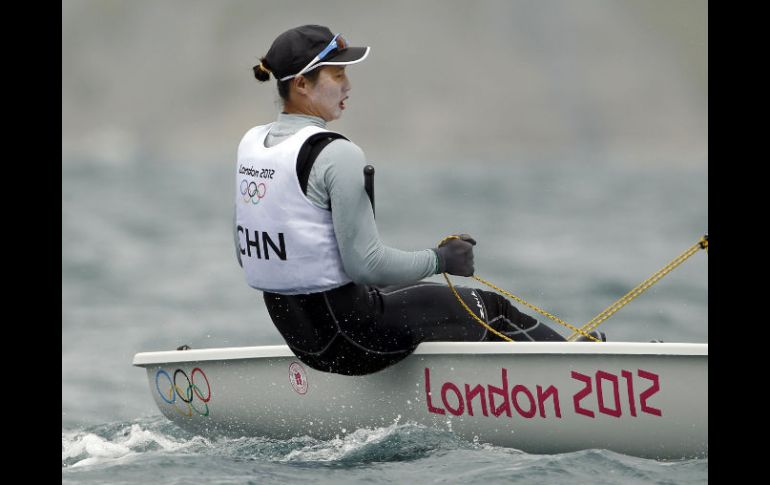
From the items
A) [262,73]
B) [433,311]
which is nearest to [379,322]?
[433,311]

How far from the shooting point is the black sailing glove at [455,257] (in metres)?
4.86

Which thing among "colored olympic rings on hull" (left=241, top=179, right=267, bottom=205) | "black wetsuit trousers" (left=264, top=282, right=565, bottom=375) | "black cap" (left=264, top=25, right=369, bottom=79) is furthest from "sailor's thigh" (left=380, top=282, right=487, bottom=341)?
"black cap" (left=264, top=25, right=369, bottom=79)

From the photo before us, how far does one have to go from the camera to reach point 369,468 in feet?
15.5

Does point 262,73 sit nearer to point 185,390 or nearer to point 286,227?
point 286,227

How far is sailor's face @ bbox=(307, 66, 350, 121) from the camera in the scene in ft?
15.8

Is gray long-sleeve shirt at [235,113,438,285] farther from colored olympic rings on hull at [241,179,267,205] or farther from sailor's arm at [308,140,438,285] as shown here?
colored olympic rings on hull at [241,179,267,205]

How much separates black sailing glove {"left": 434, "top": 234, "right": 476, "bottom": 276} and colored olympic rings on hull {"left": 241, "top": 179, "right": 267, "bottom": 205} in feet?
1.93

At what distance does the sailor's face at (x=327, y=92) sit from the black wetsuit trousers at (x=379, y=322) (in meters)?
0.56

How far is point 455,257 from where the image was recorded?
16.0 ft

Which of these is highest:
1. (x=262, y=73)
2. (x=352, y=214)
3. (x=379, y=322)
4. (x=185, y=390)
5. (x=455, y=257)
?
(x=262, y=73)

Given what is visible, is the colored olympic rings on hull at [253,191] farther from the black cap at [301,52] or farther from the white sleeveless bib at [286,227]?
the black cap at [301,52]

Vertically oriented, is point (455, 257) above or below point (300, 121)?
below

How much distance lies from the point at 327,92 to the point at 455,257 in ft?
2.19
